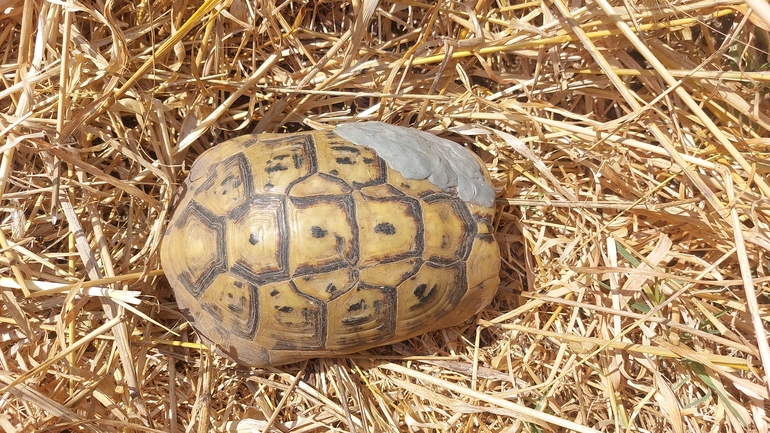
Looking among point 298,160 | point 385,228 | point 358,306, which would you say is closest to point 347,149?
point 298,160

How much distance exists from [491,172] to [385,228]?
2.93 feet

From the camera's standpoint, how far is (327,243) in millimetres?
1938

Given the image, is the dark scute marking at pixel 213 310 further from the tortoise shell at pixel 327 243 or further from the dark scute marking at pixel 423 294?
the dark scute marking at pixel 423 294

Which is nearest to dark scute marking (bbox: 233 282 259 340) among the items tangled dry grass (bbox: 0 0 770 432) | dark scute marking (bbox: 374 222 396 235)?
tangled dry grass (bbox: 0 0 770 432)

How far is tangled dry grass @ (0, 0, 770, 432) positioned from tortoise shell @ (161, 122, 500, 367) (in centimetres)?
31

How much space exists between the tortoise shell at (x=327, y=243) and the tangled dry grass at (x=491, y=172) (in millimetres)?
308

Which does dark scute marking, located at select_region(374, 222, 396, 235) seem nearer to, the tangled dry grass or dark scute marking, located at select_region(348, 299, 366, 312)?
dark scute marking, located at select_region(348, 299, 366, 312)

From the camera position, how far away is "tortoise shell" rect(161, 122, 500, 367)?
1961 millimetres

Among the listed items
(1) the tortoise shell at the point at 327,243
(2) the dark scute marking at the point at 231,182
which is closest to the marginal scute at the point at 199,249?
(1) the tortoise shell at the point at 327,243

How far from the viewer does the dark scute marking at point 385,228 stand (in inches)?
77.9

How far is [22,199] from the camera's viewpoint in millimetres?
2334

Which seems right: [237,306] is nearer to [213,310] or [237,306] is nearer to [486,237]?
[213,310]

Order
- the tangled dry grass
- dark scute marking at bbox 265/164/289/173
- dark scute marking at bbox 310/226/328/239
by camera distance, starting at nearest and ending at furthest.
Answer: dark scute marking at bbox 310/226/328/239, dark scute marking at bbox 265/164/289/173, the tangled dry grass

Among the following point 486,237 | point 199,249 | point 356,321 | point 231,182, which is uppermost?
point 231,182
